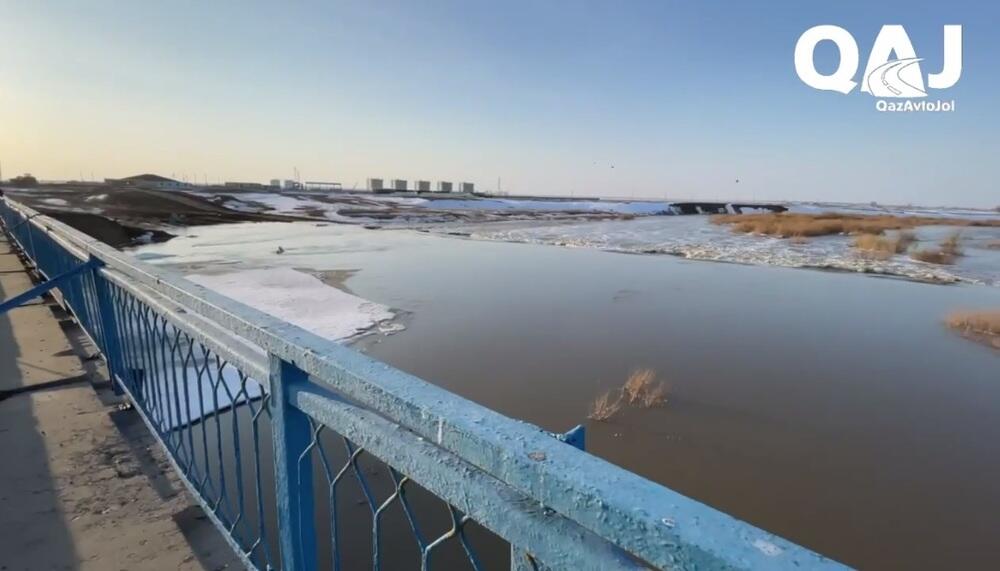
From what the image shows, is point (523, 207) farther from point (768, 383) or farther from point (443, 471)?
point (443, 471)

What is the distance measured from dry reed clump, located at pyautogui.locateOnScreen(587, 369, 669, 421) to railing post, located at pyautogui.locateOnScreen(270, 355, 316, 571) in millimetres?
4350

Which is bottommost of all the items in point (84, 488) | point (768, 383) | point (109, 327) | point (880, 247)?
point (768, 383)

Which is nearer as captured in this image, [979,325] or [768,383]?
[768,383]

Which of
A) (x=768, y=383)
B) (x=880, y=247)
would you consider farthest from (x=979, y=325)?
(x=880, y=247)

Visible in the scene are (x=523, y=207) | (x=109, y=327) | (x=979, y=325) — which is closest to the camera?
(x=109, y=327)

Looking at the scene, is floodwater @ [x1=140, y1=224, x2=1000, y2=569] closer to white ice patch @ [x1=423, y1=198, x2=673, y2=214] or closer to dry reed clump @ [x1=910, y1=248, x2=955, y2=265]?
dry reed clump @ [x1=910, y1=248, x2=955, y2=265]

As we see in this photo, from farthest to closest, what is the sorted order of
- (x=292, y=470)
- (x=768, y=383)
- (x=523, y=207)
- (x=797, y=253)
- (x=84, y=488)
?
(x=523, y=207) < (x=797, y=253) < (x=768, y=383) < (x=84, y=488) < (x=292, y=470)

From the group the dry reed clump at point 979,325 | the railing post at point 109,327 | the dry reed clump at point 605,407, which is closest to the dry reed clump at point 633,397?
the dry reed clump at point 605,407

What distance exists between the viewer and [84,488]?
255 centimetres

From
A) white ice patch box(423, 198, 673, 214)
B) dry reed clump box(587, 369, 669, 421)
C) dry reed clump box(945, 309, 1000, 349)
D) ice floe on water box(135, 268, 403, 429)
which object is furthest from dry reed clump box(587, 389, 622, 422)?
white ice patch box(423, 198, 673, 214)

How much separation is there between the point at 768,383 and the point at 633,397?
76.6 inches

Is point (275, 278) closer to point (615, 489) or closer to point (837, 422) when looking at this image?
point (837, 422)

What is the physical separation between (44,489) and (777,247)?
26.3m

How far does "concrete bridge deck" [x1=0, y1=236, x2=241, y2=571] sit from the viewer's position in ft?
7.08
